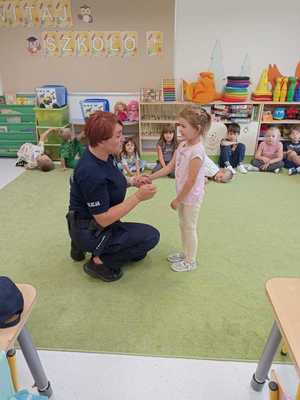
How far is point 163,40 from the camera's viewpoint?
419 cm

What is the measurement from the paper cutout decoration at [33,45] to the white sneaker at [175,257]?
3.44 m

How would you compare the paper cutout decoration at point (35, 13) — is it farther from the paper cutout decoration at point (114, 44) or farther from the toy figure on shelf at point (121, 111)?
the toy figure on shelf at point (121, 111)

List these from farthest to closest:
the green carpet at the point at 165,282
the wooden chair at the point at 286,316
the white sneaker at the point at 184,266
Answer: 1. the white sneaker at the point at 184,266
2. the green carpet at the point at 165,282
3. the wooden chair at the point at 286,316

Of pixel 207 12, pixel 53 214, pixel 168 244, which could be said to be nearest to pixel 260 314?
pixel 168 244

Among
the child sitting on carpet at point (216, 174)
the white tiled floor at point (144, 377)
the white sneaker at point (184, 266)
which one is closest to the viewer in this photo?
the white tiled floor at point (144, 377)

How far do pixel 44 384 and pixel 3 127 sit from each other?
394 cm

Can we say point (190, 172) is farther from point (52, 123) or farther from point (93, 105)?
point (52, 123)

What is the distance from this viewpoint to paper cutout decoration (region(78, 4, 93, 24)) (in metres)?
4.10

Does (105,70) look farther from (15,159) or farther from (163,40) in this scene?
(15,159)

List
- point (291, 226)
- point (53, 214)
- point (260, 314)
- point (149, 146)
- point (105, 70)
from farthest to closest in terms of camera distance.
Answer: point (149, 146), point (105, 70), point (53, 214), point (291, 226), point (260, 314)

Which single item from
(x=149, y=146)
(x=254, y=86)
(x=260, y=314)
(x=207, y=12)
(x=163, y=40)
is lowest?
(x=260, y=314)

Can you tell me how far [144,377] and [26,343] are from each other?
0.58m

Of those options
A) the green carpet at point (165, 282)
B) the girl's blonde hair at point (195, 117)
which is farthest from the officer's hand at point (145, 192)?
the green carpet at point (165, 282)

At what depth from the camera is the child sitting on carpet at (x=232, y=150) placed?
423 cm
